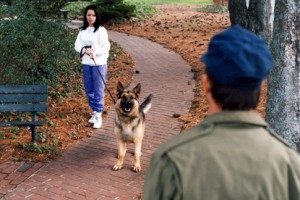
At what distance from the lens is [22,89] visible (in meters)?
7.38

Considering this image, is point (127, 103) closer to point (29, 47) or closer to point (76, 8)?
point (29, 47)

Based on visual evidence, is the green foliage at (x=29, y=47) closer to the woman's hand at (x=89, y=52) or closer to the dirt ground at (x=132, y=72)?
the dirt ground at (x=132, y=72)

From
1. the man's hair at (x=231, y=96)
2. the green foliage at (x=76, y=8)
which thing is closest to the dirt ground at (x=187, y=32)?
the green foliage at (x=76, y=8)

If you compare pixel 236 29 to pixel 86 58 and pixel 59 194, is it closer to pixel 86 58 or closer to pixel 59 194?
pixel 59 194

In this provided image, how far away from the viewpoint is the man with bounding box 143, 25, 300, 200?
1826 millimetres

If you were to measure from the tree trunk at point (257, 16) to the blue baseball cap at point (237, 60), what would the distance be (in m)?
9.16

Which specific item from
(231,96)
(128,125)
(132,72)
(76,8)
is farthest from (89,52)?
(76,8)

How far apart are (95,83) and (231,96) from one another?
243 inches

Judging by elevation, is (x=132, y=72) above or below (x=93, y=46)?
below

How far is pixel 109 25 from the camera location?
21.6 metres

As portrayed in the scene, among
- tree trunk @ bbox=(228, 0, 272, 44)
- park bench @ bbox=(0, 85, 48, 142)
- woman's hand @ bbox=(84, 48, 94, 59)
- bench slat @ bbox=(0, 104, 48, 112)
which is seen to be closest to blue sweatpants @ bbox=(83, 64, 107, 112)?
woman's hand @ bbox=(84, 48, 94, 59)

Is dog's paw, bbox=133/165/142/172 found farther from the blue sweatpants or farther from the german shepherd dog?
the blue sweatpants

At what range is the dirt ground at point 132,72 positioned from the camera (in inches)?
291

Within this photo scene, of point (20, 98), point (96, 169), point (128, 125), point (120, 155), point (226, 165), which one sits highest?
point (226, 165)
